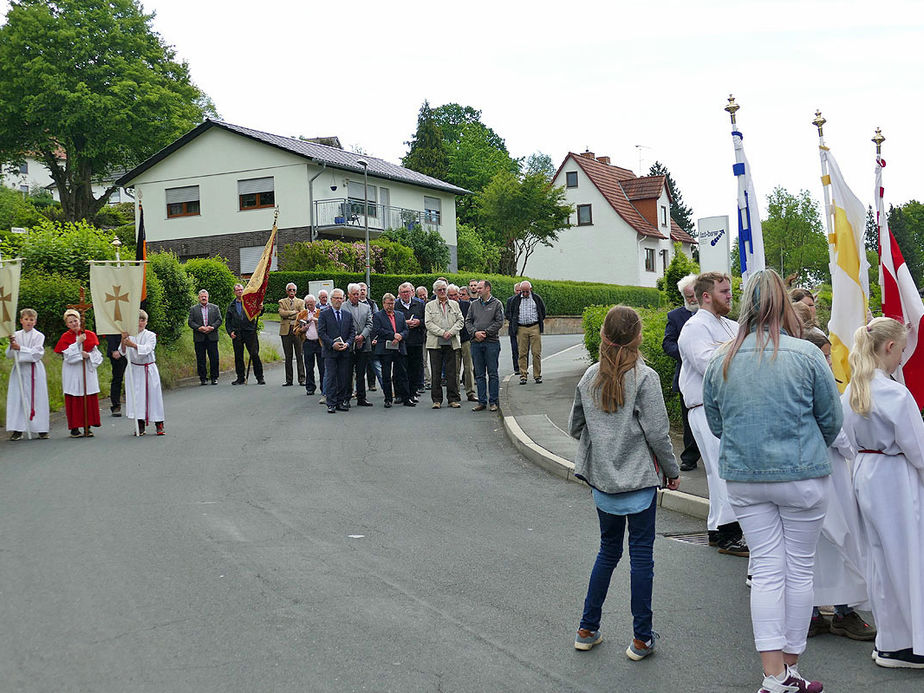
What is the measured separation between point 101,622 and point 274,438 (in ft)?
25.2

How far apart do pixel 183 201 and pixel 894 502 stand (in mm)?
48136

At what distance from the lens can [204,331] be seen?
810 inches

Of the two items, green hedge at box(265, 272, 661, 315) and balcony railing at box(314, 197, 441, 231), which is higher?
balcony railing at box(314, 197, 441, 231)

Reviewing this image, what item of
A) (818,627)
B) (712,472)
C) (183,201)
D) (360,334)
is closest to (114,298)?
(360,334)

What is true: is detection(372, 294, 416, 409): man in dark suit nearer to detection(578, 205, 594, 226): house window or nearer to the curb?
the curb

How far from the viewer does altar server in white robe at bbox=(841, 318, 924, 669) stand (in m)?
4.68

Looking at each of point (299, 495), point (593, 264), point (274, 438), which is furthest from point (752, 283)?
point (593, 264)

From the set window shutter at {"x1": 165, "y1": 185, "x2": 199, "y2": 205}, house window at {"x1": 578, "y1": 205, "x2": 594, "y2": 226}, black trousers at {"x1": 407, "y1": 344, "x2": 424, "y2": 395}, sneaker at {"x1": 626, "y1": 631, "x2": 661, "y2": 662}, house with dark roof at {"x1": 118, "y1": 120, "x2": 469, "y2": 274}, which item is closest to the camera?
sneaker at {"x1": 626, "y1": 631, "x2": 661, "y2": 662}

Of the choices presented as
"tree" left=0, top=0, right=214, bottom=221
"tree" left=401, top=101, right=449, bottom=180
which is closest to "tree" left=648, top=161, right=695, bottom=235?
"tree" left=401, top=101, right=449, bottom=180

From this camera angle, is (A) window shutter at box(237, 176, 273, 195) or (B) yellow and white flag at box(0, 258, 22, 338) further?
(A) window shutter at box(237, 176, 273, 195)

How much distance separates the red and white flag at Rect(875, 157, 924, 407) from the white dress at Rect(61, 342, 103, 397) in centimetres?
1112

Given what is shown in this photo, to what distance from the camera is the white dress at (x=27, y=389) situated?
14.0 metres

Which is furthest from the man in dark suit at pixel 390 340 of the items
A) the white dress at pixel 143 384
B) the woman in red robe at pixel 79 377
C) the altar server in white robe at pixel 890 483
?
the altar server in white robe at pixel 890 483

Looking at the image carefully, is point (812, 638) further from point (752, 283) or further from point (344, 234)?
point (344, 234)
